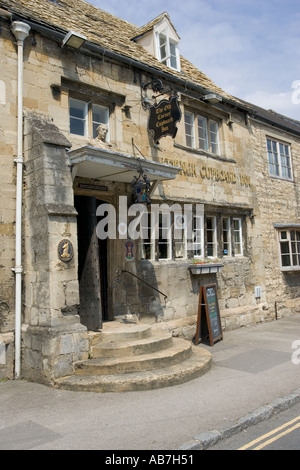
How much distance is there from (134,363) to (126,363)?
14 centimetres

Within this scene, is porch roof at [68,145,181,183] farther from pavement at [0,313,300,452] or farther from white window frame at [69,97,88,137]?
pavement at [0,313,300,452]

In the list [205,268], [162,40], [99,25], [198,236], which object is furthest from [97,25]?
[205,268]

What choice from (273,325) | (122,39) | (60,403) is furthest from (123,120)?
(273,325)

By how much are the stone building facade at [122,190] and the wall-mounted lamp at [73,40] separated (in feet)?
0.16

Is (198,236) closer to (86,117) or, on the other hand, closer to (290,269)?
(86,117)

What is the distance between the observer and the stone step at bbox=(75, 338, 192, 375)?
627 centimetres

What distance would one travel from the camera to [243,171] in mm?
12695

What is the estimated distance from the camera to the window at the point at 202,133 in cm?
1130

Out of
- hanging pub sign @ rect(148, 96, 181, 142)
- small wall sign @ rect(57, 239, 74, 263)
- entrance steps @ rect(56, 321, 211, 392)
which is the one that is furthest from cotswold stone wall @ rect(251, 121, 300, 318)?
small wall sign @ rect(57, 239, 74, 263)

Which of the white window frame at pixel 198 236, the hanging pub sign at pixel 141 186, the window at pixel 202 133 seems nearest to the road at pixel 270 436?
the hanging pub sign at pixel 141 186

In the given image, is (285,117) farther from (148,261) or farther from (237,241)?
(148,261)

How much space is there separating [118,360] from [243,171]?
832 cm

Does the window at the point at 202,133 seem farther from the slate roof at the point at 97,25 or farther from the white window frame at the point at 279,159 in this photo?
the white window frame at the point at 279,159

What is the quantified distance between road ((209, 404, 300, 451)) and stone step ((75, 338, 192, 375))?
209cm
